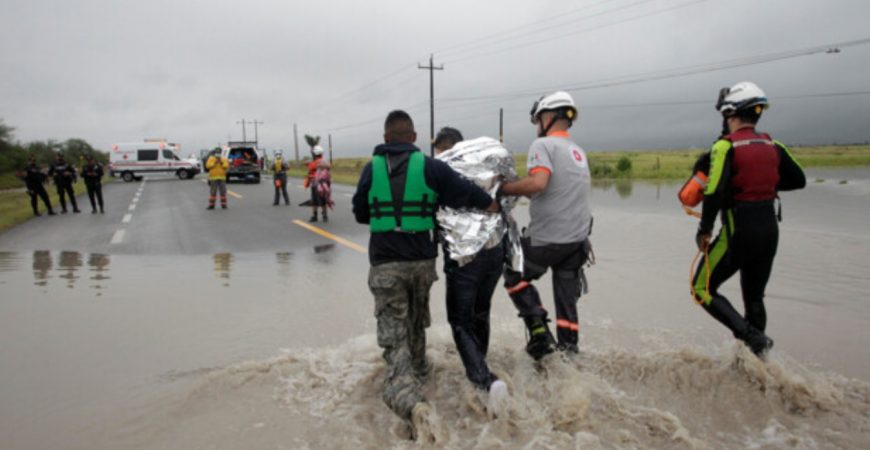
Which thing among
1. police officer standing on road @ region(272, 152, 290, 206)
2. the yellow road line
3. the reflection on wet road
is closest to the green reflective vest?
the reflection on wet road

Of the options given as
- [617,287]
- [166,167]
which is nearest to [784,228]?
A: [617,287]

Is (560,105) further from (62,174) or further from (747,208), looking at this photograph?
(62,174)

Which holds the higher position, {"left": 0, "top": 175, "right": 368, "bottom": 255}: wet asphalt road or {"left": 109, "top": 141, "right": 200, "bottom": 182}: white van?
{"left": 109, "top": 141, "right": 200, "bottom": 182}: white van

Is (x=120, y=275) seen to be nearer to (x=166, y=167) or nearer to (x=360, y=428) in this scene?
(x=360, y=428)

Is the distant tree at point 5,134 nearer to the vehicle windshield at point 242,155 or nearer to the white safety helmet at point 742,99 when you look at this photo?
the vehicle windshield at point 242,155

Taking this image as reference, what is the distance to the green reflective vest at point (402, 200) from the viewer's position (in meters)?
3.41

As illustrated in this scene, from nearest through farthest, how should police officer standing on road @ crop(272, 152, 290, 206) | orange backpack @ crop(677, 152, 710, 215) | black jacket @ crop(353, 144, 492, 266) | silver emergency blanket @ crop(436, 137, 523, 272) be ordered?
black jacket @ crop(353, 144, 492, 266) < silver emergency blanket @ crop(436, 137, 523, 272) < orange backpack @ crop(677, 152, 710, 215) < police officer standing on road @ crop(272, 152, 290, 206)

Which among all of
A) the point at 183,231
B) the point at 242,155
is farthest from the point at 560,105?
the point at 242,155

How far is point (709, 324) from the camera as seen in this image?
210 inches

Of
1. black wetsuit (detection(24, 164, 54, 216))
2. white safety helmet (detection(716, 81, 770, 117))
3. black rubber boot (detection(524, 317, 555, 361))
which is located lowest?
black rubber boot (detection(524, 317, 555, 361))

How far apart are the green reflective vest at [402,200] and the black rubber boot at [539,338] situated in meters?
1.29

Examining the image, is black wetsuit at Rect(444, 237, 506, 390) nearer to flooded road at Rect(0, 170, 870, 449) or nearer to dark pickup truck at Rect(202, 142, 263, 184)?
flooded road at Rect(0, 170, 870, 449)

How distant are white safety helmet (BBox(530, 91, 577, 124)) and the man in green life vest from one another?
95cm

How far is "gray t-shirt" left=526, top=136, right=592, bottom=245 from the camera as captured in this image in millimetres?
3928
